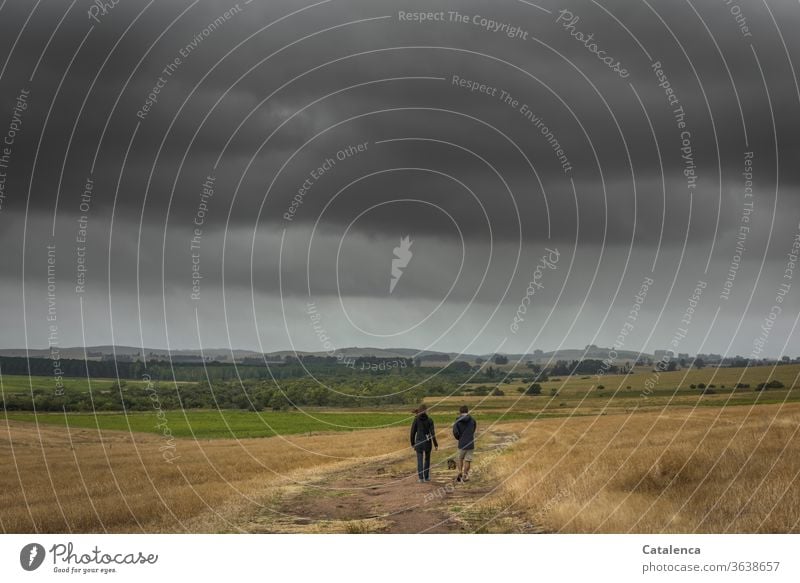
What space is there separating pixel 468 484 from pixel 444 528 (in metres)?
7.58

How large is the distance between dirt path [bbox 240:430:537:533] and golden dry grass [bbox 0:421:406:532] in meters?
1.53

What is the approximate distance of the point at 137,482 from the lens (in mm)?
43188

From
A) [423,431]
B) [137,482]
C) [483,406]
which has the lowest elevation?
[483,406]

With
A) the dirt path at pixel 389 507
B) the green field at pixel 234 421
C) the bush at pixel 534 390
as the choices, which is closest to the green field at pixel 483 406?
the green field at pixel 234 421

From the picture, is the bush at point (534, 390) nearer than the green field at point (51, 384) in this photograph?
No

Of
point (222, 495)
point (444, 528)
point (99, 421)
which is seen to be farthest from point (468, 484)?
point (99, 421)
